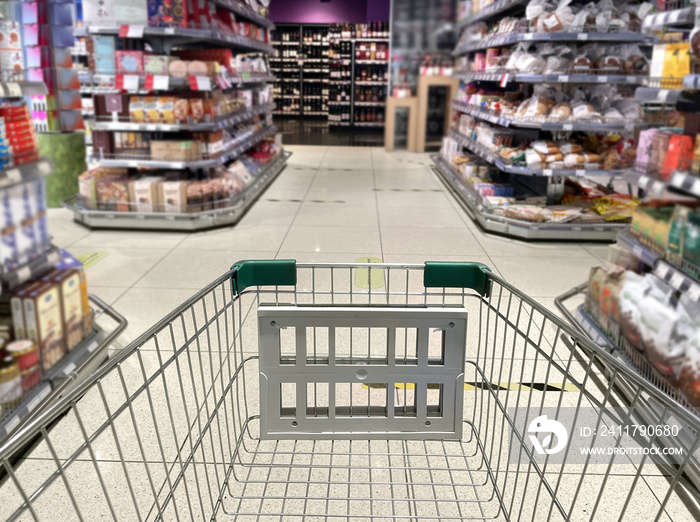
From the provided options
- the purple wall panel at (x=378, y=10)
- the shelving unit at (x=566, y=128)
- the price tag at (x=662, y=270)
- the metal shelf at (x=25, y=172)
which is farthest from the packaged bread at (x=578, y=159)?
the purple wall panel at (x=378, y=10)

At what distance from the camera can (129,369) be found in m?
2.65

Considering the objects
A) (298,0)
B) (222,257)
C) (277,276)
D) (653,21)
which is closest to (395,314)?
(277,276)

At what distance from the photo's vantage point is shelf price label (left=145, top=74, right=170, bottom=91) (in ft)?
15.3

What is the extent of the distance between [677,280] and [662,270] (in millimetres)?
135

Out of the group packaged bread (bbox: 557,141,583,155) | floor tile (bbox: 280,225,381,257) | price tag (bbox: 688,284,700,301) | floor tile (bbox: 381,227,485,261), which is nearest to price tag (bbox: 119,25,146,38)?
floor tile (bbox: 280,225,381,257)

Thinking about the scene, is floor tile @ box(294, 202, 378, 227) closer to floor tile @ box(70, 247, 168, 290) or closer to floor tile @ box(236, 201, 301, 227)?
floor tile @ box(236, 201, 301, 227)

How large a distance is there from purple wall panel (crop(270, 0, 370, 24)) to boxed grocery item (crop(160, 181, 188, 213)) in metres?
12.4

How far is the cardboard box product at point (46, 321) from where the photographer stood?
7.45 feet

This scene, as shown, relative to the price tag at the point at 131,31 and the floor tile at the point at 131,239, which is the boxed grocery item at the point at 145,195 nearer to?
the floor tile at the point at 131,239

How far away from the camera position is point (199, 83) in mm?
4789

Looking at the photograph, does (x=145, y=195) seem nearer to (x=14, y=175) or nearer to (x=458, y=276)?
(x=14, y=175)

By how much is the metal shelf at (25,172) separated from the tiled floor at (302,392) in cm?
79

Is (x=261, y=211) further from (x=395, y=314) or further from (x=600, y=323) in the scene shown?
(x=395, y=314)

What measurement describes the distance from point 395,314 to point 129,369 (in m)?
1.72
